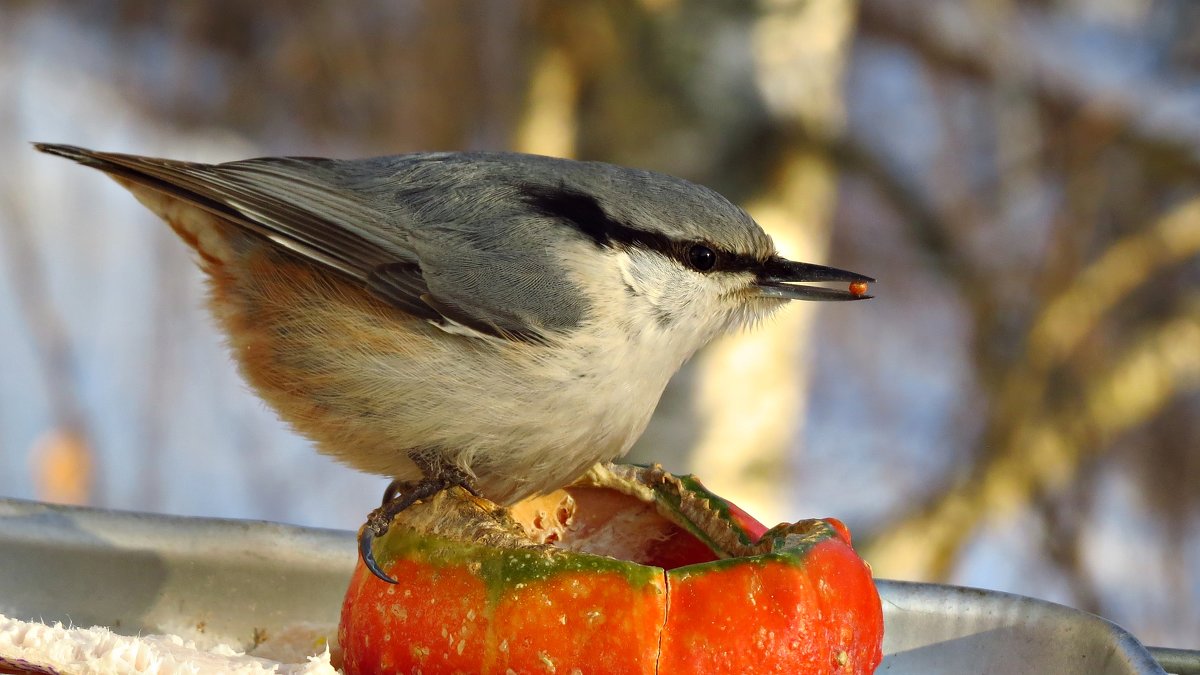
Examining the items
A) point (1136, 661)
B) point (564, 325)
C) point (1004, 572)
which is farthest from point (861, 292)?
point (1004, 572)

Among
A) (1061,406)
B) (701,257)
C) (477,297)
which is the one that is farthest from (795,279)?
(1061,406)

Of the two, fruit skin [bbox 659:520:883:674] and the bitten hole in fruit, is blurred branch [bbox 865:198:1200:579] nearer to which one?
the bitten hole in fruit

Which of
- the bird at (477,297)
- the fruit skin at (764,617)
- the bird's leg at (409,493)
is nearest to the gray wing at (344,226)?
the bird at (477,297)

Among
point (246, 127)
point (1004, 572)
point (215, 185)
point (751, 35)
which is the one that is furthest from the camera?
point (246, 127)

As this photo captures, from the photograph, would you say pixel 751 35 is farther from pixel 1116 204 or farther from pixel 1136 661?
pixel 1136 661

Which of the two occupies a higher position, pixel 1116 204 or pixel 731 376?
pixel 1116 204

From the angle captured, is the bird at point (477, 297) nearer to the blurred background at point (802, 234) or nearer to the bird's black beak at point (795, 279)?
the bird's black beak at point (795, 279)
